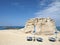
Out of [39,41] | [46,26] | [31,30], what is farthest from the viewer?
[31,30]

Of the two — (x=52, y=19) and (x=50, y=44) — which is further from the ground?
(x=52, y=19)

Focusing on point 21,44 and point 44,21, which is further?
point 44,21

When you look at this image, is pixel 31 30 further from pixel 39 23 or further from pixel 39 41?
pixel 39 41

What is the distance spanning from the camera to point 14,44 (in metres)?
19.5

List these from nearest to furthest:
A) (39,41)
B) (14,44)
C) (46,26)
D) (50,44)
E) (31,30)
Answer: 1. (14,44)
2. (50,44)
3. (39,41)
4. (46,26)
5. (31,30)

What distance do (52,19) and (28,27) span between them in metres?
6.78

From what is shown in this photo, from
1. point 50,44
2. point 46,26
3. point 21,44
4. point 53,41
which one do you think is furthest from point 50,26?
point 21,44

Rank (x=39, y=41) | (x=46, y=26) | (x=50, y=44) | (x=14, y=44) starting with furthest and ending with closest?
(x=46, y=26)
(x=39, y=41)
(x=50, y=44)
(x=14, y=44)

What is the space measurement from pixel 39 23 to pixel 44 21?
4.29ft

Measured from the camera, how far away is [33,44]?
2041cm

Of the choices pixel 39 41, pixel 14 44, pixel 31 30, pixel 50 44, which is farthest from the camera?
pixel 31 30

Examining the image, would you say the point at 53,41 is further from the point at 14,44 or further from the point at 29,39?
the point at 14,44

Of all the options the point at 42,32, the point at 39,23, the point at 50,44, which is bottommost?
the point at 50,44

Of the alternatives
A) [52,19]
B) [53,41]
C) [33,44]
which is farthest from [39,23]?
[33,44]
